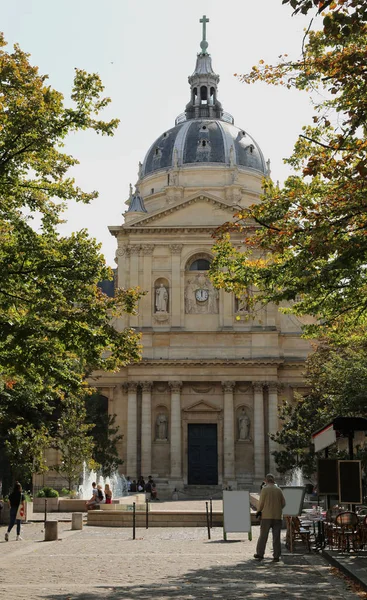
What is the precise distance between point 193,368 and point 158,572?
45.4 meters

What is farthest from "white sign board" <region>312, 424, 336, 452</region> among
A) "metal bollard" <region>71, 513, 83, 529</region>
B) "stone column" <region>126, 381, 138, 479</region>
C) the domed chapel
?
"stone column" <region>126, 381, 138, 479</region>

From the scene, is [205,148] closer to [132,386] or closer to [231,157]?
[231,157]

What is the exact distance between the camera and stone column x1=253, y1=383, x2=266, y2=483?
59.5 metres

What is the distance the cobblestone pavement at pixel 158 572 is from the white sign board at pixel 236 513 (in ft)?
1.23

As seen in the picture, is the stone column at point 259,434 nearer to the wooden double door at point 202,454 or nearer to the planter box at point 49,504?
the wooden double door at point 202,454

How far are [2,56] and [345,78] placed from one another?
27.4 ft

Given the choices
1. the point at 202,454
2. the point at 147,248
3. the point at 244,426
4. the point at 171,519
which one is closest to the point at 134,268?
the point at 147,248

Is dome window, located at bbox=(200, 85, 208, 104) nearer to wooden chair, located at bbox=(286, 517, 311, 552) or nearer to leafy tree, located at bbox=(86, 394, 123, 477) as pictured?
leafy tree, located at bbox=(86, 394, 123, 477)

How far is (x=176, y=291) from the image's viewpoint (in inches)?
2466

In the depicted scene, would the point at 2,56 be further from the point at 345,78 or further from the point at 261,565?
the point at 261,565

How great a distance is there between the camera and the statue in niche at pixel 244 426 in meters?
61.1

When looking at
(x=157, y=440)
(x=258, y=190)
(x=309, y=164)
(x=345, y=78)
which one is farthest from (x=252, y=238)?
(x=258, y=190)

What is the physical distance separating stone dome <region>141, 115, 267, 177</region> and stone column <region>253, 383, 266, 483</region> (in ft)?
79.6

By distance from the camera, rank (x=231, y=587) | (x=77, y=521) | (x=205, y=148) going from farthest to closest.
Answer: (x=205, y=148)
(x=77, y=521)
(x=231, y=587)
